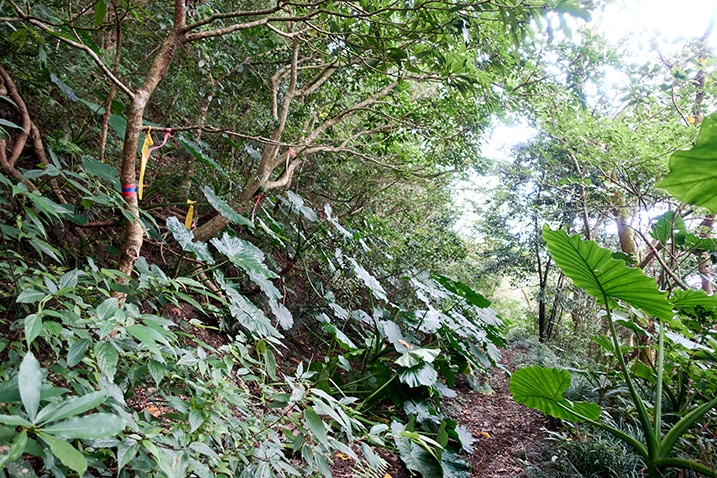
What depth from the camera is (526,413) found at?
12.3 ft

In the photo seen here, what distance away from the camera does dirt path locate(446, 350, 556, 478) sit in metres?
→ 2.63

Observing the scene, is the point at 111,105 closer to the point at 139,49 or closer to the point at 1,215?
the point at 1,215

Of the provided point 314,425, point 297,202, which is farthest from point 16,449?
point 297,202

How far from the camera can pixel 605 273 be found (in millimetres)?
2006

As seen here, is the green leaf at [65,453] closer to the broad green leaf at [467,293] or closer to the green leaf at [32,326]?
the green leaf at [32,326]

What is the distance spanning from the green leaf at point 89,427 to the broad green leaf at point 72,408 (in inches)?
0.4

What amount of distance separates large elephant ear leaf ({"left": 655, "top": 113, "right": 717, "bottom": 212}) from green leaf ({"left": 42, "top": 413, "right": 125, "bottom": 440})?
1.63 m

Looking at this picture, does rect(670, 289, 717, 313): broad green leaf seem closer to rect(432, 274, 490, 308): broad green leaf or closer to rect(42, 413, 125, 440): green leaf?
rect(432, 274, 490, 308): broad green leaf

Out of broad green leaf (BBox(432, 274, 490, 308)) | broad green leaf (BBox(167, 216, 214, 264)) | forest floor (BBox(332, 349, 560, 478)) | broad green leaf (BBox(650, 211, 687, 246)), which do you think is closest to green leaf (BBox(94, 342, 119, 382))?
broad green leaf (BBox(167, 216, 214, 264))

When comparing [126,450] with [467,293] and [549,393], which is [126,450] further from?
[467,293]

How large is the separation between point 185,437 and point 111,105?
1.81 metres

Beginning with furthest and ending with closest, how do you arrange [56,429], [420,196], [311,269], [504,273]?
[504,273] → [420,196] → [311,269] → [56,429]

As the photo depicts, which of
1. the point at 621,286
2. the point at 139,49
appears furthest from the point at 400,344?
the point at 139,49

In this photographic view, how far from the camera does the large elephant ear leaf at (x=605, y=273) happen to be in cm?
192
